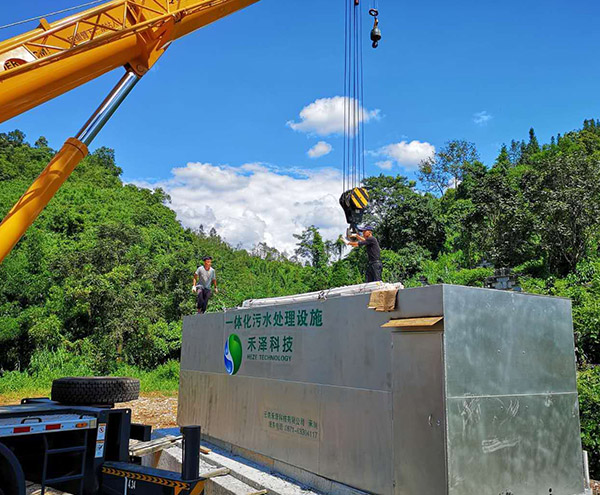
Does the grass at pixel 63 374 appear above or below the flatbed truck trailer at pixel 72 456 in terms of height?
below

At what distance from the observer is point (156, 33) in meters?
7.91

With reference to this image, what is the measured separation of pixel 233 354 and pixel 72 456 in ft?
8.95

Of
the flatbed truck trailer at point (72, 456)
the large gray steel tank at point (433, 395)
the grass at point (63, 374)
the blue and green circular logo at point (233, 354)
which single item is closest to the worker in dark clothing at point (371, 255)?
the large gray steel tank at point (433, 395)

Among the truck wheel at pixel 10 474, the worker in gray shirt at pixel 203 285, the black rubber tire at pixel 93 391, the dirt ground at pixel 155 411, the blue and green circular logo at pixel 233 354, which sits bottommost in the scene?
the dirt ground at pixel 155 411

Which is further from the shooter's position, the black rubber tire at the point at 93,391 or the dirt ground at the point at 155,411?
the dirt ground at the point at 155,411

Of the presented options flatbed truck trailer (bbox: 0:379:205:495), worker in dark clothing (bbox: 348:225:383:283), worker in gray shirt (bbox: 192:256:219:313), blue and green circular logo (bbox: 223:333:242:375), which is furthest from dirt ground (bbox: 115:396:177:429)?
worker in dark clothing (bbox: 348:225:383:283)

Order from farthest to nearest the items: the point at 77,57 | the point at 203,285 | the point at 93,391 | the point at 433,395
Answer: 1. the point at 203,285
2. the point at 77,57
3. the point at 93,391
4. the point at 433,395

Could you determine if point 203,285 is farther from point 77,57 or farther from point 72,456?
point 72,456

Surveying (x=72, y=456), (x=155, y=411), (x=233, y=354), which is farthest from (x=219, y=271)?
(x=72, y=456)

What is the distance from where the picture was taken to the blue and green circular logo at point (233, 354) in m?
6.96

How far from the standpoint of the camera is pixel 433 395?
394cm

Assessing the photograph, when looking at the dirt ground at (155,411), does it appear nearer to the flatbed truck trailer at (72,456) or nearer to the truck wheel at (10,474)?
the flatbed truck trailer at (72,456)

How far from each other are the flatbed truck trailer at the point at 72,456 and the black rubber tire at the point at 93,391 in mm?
276

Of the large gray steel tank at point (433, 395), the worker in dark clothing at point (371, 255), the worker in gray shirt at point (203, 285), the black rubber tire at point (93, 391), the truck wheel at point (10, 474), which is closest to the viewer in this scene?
the large gray steel tank at point (433, 395)
